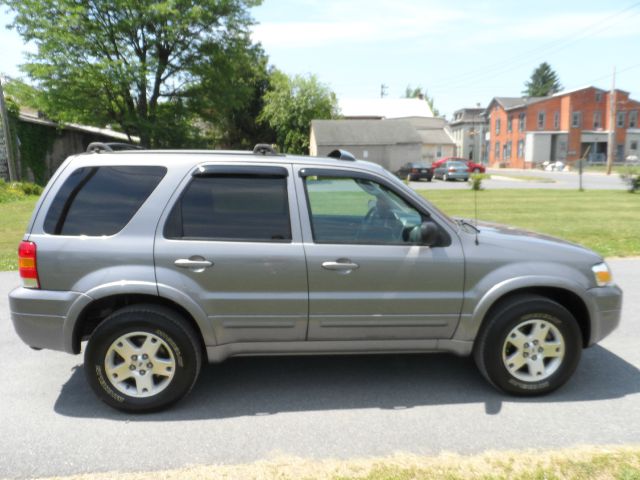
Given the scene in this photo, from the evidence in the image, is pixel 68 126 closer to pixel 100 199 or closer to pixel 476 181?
pixel 476 181

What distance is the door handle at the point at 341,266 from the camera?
382 centimetres

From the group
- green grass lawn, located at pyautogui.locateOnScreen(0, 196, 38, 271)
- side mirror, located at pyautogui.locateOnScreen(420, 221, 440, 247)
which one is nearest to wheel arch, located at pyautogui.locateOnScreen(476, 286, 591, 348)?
side mirror, located at pyautogui.locateOnScreen(420, 221, 440, 247)

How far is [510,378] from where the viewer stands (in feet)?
13.1

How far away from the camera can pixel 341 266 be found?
3826 millimetres

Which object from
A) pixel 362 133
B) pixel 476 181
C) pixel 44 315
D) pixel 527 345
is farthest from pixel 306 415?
pixel 362 133

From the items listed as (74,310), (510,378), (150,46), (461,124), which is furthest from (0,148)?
(461,124)

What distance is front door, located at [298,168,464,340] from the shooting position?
152 inches

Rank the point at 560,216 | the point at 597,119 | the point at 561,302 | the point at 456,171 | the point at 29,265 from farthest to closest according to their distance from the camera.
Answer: the point at 597,119, the point at 456,171, the point at 560,216, the point at 561,302, the point at 29,265

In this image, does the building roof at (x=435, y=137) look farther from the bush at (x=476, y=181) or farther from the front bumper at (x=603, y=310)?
the front bumper at (x=603, y=310)

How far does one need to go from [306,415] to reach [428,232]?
1555 millimetres

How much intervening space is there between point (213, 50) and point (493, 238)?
3285 centimetres

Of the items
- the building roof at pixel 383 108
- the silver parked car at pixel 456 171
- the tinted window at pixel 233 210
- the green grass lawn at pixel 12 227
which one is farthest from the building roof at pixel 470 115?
the tinted window at pixel 233 210

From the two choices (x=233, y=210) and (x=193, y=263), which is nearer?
(x=193, y=263)

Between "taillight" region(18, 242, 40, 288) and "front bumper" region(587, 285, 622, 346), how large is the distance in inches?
158
